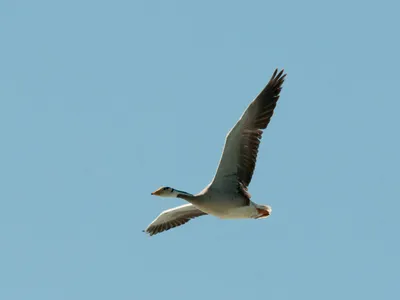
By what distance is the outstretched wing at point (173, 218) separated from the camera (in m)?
23.7

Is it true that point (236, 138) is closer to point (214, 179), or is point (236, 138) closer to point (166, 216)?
point (214, 179)

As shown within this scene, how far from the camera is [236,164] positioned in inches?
810

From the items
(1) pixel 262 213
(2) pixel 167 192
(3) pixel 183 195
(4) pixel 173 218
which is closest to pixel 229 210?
(1) pixel 262 213

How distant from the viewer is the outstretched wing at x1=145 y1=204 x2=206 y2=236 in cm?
2370

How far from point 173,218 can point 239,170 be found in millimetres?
4231

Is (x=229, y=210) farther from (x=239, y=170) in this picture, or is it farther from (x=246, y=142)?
(x=246, y=142)

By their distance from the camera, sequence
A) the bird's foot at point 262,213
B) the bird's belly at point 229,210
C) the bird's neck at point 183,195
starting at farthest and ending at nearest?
1. the bird's foot at point 262,213
2. the bird's belly at point 229,210
3. the bird's neck at point 183,195

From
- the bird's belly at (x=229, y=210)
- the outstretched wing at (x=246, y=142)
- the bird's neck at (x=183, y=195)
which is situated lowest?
the bird's belly at (x=229, y=210)

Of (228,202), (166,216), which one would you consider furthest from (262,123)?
(166,216)

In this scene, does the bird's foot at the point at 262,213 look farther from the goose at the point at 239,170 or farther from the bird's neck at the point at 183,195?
the bird's neck at the point at 183,195

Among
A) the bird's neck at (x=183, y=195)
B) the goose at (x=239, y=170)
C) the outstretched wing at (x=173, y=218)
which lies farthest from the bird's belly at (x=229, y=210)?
the outstretched wing at (x=173, y=218)

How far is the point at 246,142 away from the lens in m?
20.4

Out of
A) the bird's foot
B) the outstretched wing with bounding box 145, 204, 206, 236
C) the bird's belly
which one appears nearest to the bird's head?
the bird's belly

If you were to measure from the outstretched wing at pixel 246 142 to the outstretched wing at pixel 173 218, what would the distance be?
119 inches
